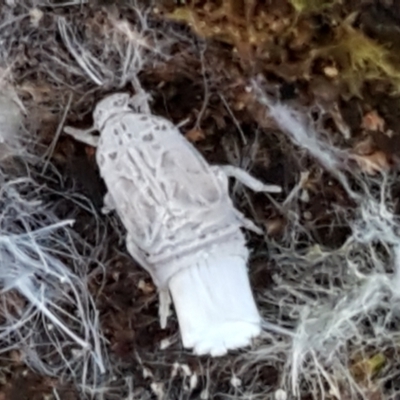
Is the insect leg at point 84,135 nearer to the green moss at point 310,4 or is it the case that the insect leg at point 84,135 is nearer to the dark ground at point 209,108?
the dark ground at point 209,108

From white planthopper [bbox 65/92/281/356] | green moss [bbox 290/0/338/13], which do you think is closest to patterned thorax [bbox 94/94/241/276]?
white planthopper [bbox 65/92/281/356]

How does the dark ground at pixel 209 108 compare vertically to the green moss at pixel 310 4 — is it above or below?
below

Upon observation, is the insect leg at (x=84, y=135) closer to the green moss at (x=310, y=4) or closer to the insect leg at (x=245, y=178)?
the insect leg at (x=245, y=178)

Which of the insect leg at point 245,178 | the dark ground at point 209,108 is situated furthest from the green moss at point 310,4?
the insect leg at point 245,178

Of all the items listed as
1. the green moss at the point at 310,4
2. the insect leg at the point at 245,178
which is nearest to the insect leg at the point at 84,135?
the insect leg at the point at 245,178

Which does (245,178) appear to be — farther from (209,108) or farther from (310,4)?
(310,4)

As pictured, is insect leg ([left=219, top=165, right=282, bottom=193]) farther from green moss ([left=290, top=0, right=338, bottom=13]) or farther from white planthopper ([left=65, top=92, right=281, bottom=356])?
green moss ([left=290, top=0, right=338, bottom=13])

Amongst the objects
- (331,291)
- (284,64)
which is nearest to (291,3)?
(284,64)

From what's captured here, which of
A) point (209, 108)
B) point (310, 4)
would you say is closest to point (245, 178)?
point (209, 108)
